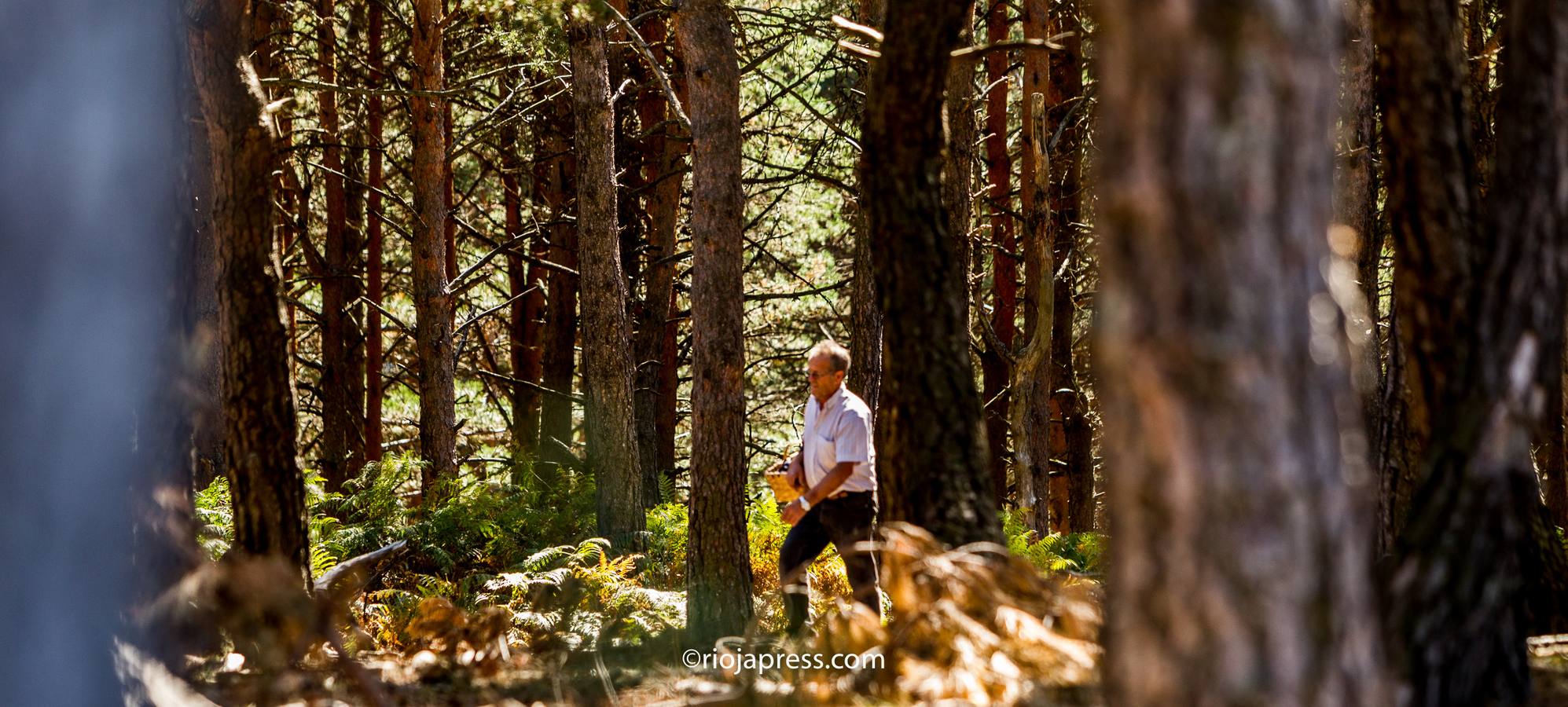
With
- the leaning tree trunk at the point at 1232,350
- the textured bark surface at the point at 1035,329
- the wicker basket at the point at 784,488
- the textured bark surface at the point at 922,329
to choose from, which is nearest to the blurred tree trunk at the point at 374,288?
the textured bark surface at the point at 1035,329

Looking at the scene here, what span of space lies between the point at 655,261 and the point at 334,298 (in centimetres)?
498

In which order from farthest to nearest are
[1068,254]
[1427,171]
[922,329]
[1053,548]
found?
[1068,254] → [1053,548] → [922,329] → [1427,171]

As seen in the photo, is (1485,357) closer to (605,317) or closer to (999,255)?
(605,317)

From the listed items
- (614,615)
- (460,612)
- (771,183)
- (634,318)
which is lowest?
(614,615)

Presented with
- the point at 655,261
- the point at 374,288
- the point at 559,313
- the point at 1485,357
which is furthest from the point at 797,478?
the point at 374,288

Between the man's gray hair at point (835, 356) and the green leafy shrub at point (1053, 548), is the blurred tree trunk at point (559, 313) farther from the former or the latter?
the man's gray hair at point (835, 356)

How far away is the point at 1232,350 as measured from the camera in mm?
2555

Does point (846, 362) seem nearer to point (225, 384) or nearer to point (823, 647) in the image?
point (823, 647)

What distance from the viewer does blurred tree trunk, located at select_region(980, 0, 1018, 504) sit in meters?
16.3

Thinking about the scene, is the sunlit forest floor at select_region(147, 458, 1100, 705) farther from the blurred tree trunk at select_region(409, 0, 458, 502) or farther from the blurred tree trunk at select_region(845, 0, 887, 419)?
the blurred tree trunk at select_region(409, 0, 458, 502)

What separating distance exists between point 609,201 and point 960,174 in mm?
3491

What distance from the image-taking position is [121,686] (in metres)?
4.06

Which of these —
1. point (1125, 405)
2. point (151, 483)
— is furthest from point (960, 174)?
point (1125, 405)

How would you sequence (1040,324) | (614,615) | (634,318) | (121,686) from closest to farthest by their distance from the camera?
(121,686)
(614,615)
(1040,324)
(634,318)
